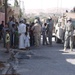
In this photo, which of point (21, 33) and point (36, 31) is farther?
point (36, 31)

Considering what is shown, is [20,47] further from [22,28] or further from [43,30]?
[43,30]

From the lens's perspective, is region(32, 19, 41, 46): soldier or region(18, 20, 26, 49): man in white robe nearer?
region(18, 20, 26, 49): man in white robe

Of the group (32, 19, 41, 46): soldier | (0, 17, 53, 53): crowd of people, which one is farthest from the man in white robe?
(32, 19, 41, 46): soldier

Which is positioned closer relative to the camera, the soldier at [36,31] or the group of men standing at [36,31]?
the group of men standing at [36,31]

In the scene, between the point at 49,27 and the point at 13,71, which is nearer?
the point at 13,71

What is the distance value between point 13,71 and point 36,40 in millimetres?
10046

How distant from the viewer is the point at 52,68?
1236 centimetres

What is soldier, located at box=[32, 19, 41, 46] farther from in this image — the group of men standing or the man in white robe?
the man in white robe

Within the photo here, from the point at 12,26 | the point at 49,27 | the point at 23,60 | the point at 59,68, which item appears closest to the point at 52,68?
the point at 59,68

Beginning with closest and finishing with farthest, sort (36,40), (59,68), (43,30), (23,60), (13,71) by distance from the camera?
(13,71)
(59,68)
(23,60)
(36,40)
(43,30)

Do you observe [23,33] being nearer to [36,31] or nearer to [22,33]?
[22,33]

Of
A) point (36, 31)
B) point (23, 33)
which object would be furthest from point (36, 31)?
point (23, 33)

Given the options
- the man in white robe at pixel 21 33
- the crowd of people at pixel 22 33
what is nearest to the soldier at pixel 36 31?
the crowd of people at pixel 22 33

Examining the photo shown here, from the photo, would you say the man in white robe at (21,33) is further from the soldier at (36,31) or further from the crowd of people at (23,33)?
the soldier at (36,31)
